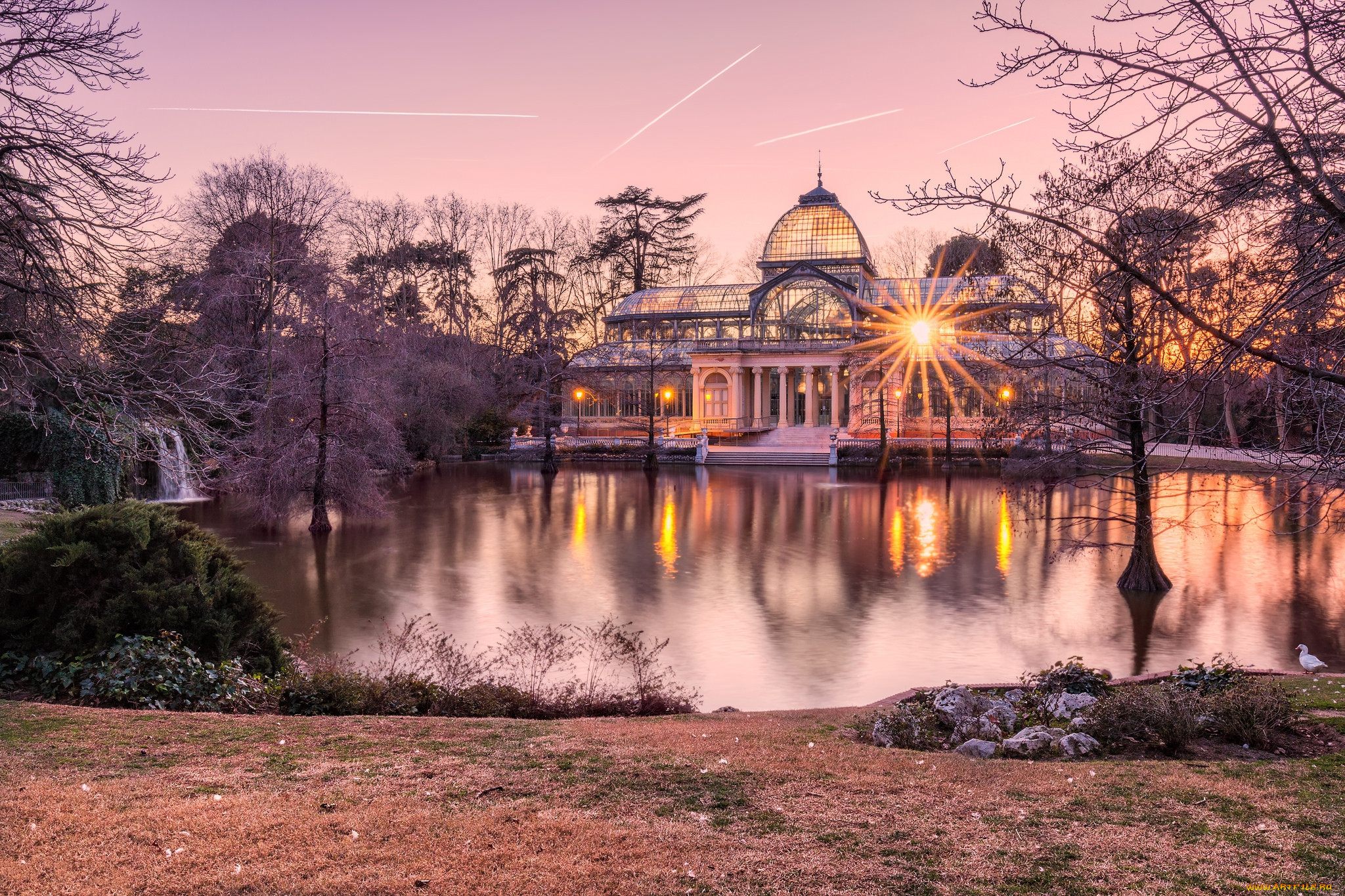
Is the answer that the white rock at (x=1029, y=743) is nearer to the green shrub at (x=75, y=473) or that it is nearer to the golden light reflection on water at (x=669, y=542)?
the golden light reflection on water at (x=669, y=542)

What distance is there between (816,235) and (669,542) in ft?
137

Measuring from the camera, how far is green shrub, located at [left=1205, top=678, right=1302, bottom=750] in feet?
24.4

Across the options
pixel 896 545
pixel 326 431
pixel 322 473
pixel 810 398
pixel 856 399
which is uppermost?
pixel 810 398

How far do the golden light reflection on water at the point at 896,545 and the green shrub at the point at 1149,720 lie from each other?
464 inches

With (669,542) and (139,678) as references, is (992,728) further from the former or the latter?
(669,542)

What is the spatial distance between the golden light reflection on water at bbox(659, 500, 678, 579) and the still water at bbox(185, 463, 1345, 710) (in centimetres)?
10

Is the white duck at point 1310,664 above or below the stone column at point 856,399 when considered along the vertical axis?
below

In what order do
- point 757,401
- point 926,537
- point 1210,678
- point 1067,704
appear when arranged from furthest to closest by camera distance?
point 757,401 < point 926,537 < point 1210,678 < point 1067,704

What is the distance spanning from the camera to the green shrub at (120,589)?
9141 mm

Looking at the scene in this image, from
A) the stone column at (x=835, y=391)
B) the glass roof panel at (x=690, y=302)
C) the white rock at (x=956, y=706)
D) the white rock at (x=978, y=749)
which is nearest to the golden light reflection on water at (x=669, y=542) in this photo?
the white rock at (x=956, y=706)

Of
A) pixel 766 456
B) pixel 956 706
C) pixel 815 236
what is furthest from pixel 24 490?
pixel 815 236

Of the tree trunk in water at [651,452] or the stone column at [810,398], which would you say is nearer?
the tree trunk in water at [651,452]

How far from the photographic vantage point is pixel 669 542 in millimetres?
23688

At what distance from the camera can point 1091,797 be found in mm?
5910
